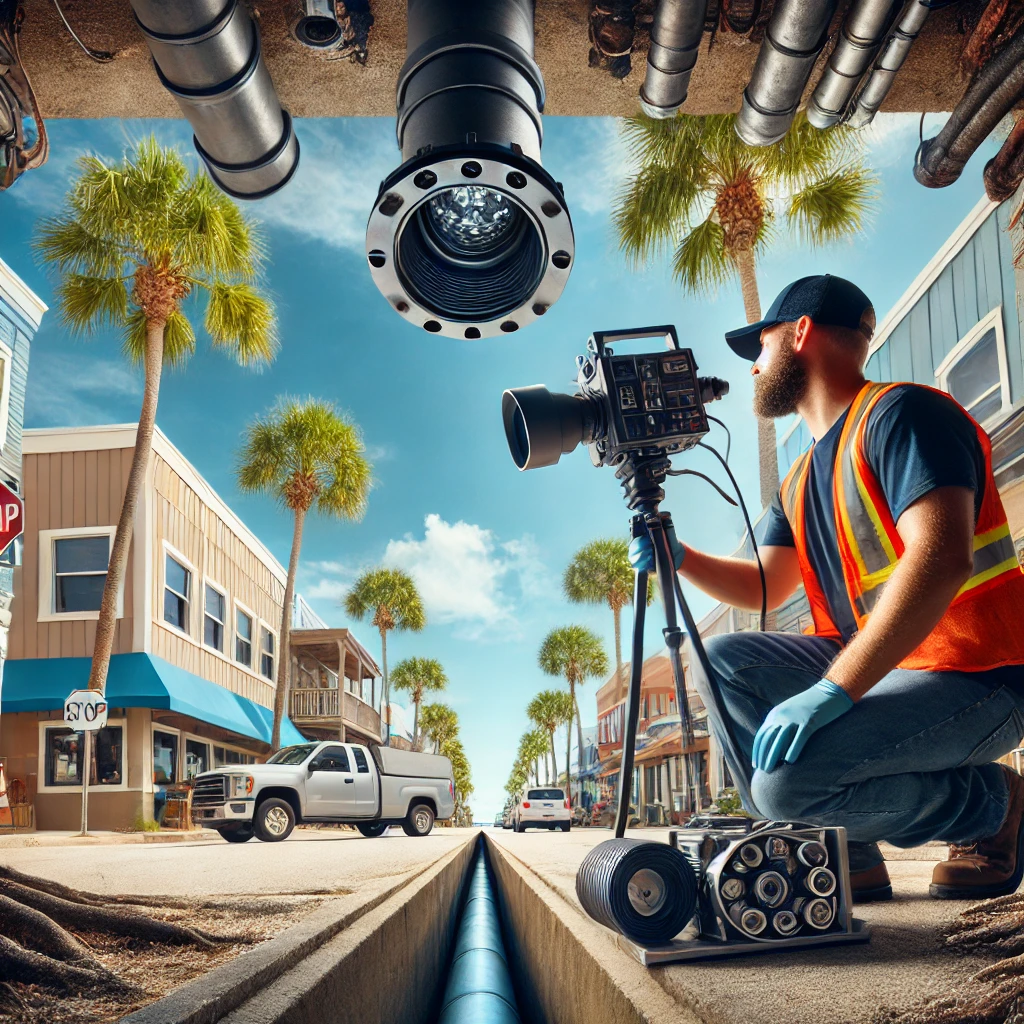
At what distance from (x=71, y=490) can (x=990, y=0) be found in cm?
1775

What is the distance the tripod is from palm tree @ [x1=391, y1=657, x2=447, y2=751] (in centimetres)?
6842

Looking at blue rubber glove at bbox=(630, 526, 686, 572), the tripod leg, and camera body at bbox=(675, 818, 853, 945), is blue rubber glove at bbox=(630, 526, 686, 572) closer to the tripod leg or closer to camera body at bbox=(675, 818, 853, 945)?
the tripod leg

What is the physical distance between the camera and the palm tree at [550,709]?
75500 mm

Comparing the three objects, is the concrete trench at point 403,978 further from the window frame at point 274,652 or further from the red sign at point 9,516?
the window frame at point 274,652

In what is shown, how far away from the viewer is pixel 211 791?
41.6 feet

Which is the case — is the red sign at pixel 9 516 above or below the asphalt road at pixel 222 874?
above

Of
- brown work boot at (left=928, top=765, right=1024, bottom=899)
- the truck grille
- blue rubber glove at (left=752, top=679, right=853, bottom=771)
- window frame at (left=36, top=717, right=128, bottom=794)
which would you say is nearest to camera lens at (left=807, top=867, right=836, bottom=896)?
blue rubber glove at (left=752, top=679, right=853, bottom=771)

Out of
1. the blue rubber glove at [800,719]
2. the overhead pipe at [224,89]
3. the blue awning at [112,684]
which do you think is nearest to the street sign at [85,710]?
the blue awning at [112,684]

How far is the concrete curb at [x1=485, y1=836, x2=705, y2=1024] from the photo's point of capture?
4.57ft

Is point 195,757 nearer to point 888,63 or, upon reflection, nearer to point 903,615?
point 888,63

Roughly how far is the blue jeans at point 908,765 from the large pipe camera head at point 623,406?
54cm

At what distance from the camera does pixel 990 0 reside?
10.4 feet

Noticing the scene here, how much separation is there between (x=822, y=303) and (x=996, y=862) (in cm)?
138

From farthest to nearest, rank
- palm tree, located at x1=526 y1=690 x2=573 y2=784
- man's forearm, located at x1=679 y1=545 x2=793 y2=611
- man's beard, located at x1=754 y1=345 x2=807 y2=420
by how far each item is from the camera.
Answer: palm tree, located at x1=526 y1=690 x2=573 y2=784 → man's forearm, located at x1=679 y1=545 x2=793 y2=611 → man's beard, located at x1=754 y1=345 x2=807 y2=420
